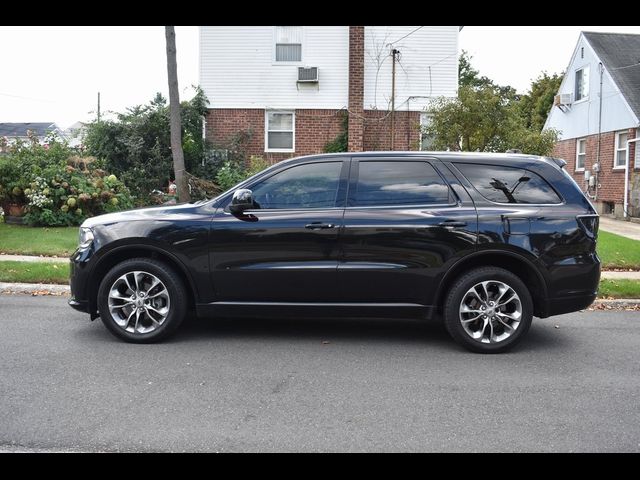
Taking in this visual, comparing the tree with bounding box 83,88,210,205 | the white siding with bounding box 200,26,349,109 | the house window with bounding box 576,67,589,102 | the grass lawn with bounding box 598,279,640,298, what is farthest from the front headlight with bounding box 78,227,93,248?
the house window with bounding box 576,67,589,102

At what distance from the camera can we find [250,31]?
17.9 meters

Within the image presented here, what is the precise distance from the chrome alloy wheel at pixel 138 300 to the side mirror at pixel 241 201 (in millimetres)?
974

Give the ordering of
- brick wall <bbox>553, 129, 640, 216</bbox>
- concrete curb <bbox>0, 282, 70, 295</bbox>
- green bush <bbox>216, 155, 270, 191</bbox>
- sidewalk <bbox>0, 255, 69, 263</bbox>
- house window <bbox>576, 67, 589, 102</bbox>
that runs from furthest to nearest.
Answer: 1. house window <bbox>576, 67, 589, 102</bbox>
2. brick wall <bbox>553, 129, 640, 216</bbox>
3. green bush <bbox>216, 155, 270, 191</bbox>
4. sidewalk <bbox>0, 255, 69, 263</bbox>
5. concrete curb <bbox>0, 282, 70, 295</bbox>

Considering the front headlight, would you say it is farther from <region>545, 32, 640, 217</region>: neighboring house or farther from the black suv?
<region>545, 32, 640, 217</region>: neighboring house

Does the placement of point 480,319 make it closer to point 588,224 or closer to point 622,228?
point 588,224

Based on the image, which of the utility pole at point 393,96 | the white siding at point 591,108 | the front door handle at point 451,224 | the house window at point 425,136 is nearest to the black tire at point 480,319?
the front door handle at point 451,224

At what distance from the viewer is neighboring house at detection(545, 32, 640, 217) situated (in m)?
19.7

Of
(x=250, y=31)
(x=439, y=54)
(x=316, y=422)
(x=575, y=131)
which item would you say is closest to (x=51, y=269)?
(x=316, y=422)

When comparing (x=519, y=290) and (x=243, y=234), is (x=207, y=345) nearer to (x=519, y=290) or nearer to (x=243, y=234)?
(x=243, y=234)

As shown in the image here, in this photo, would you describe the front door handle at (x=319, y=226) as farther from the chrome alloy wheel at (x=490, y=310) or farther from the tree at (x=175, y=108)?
the tree at (x=175, y=108)

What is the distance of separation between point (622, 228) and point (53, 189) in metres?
13.8

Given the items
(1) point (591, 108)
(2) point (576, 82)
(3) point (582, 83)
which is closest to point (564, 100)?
(2) point (576, 82)

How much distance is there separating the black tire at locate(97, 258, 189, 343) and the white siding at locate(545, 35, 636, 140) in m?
18.0

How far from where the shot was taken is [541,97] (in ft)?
122
